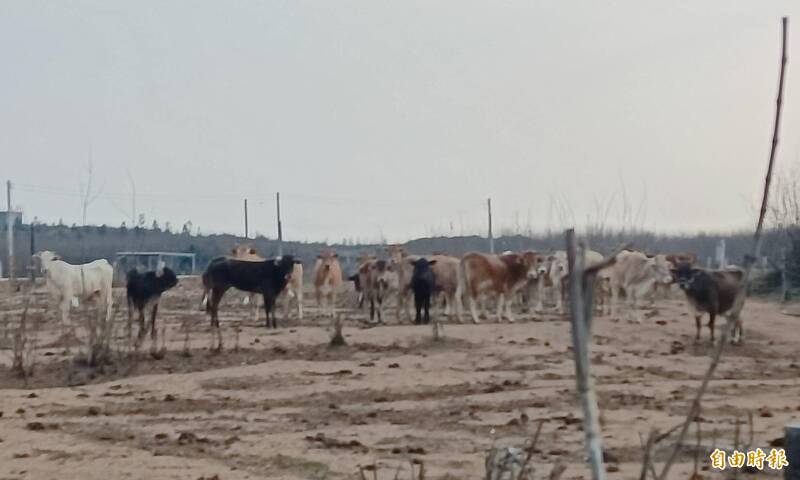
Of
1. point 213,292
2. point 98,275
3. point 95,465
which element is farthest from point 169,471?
point 98,275

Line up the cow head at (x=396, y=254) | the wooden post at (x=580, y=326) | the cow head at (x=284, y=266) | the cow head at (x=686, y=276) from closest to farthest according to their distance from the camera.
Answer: the wooden post at (x=580, y=326) → the cow head at (x=686, y=276) → the cow head at (x=284, y=266) → the cow head at (x=396, y=254)

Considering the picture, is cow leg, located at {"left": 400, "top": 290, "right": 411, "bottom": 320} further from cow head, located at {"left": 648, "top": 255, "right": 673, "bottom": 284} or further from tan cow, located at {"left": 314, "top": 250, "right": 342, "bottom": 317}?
cow head, located at {"left": 648, "top": 255, "right": 673, "bottom": 284}

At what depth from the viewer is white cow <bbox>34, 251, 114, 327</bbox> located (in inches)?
942

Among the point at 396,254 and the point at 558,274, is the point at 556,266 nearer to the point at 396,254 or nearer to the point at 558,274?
the point at 558,274

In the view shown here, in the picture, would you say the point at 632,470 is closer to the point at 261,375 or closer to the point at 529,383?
the point at 529,383

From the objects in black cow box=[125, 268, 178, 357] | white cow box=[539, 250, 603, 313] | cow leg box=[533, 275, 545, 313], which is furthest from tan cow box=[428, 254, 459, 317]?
black cow box=[125, 268, 178, 357]

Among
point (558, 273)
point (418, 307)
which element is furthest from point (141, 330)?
point (558, 273)

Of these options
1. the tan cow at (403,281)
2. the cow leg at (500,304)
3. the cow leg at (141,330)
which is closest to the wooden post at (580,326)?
the cow leg at (141,330)

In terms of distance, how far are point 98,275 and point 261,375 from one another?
10855 millimetres

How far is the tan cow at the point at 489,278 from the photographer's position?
25.5 metres

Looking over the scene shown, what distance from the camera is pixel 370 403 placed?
41.4 ft

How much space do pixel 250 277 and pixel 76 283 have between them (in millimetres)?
3708

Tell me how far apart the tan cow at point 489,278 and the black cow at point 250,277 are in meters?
4.00

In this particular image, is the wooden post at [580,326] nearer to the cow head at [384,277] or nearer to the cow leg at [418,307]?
the cow leg at [418,307]
